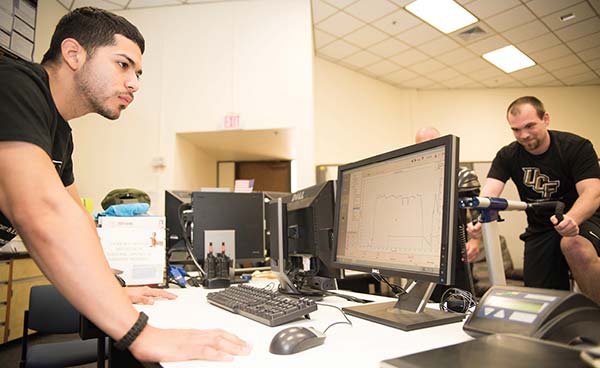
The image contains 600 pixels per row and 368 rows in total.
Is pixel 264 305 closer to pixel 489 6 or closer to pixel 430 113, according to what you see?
pixel 489 6

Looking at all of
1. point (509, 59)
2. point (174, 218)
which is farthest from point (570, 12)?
point (174, 218)

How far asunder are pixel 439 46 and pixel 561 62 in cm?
174

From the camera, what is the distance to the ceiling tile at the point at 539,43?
14.1 ft

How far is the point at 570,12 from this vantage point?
12.7 ft

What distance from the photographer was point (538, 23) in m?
4.03

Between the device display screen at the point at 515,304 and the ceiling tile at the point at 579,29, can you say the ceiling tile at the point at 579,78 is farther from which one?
the device display screen at the point at 515,304

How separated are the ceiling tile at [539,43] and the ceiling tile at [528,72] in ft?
1.65

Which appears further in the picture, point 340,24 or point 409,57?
point 409,57

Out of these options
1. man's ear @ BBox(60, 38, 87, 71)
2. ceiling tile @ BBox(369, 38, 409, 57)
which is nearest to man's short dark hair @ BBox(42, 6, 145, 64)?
man's ear @ BBox(60, 38, 87, 71)

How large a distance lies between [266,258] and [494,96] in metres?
4.83

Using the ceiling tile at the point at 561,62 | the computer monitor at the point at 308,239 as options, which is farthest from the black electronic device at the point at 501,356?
the ceiling tile at the point at 561,62

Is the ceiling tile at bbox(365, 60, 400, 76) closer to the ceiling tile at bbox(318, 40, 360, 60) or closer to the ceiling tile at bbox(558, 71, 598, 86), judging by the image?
the ceiling tile at bbox(318, 40, 360, 60)

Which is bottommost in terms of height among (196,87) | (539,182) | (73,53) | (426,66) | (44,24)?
(539,182)

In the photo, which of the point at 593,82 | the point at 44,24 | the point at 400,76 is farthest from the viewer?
the point at 593,82
